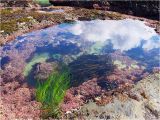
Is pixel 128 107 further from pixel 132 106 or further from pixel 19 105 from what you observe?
pixel 19 105

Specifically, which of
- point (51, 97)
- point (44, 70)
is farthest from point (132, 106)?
point (44, 70)

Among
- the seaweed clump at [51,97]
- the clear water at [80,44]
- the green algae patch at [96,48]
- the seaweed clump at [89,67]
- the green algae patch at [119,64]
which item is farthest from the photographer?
the green algae patch at [96,48]

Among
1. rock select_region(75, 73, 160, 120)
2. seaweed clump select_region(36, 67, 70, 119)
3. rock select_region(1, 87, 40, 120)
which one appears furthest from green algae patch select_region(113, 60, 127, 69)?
rock select_region(1, 87, 40, 120)

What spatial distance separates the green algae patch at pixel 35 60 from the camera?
62.8 ft

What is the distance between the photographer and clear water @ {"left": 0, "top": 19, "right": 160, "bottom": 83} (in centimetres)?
A: 2055

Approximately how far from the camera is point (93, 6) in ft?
113

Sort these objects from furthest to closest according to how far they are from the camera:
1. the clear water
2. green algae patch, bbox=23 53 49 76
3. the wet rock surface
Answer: the clear water, green algae patch, bbox=23 53 49 76, the wet rock surface

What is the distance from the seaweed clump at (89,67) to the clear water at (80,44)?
0.51 m

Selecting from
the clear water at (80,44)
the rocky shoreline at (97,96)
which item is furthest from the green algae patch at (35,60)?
the rocky shoreline at (97,96)

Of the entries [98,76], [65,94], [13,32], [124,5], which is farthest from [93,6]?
[65,94]

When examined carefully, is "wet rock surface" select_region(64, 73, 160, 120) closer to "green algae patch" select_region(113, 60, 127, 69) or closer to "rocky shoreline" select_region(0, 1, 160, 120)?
"rocky shoreline" select_region(0, 1, 160, 120)

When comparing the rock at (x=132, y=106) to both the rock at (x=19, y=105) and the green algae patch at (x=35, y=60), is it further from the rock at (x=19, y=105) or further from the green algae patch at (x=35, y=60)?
the green algae patch at (x=35, y=60)

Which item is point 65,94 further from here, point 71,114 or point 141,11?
point 141,11

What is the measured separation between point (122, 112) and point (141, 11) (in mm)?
20211
